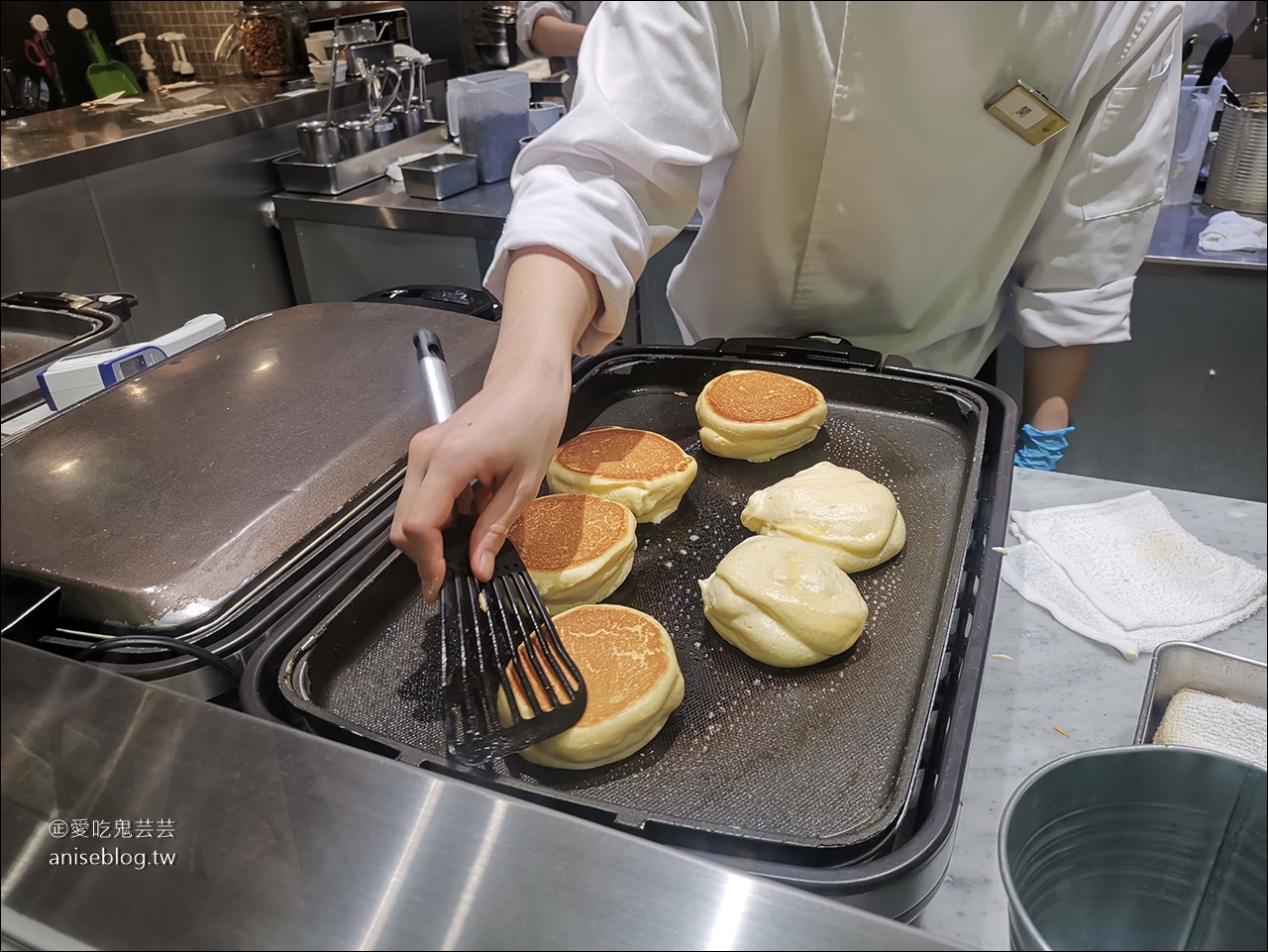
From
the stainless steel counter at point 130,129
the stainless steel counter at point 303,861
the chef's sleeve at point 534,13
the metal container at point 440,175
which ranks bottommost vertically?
the metal container at point 440,175

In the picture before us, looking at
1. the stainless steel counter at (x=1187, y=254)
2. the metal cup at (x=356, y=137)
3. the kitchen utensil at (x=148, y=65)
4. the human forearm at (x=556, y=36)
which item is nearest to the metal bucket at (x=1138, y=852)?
the stainless steel counter at (x=1187, y=254)

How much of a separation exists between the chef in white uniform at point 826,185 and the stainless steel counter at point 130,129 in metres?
1.59

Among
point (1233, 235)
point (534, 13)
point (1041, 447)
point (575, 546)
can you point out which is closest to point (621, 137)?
point (575, 546)

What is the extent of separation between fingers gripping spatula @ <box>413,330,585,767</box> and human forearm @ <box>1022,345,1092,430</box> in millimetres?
979

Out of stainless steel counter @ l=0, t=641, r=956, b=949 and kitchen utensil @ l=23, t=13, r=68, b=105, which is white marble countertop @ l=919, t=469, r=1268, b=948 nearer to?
stainless steel counter @ l=0, t=641, r=956, b=949

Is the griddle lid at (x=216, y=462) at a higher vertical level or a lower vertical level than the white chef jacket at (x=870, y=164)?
lower

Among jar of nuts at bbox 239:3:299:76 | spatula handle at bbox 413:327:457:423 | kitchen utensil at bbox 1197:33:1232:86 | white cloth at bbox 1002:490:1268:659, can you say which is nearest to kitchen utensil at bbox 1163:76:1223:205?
kitchen utensil at bbox 1197:33:1232:86

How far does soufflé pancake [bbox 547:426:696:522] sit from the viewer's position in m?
0.92

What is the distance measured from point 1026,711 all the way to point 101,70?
155 inches

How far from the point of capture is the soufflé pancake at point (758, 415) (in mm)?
994

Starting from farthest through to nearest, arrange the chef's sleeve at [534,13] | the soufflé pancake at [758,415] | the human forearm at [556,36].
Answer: the chef's sleeve at [534,13] → the human forearm at [556,36] → the soufflé pancake at [758,415]

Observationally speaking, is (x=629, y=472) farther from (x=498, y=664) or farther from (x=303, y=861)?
(x=303, y=861)

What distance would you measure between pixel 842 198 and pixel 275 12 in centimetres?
327

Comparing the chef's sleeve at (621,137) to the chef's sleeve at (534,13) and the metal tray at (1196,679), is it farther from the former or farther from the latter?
the chef's sleeve at (534,13)
